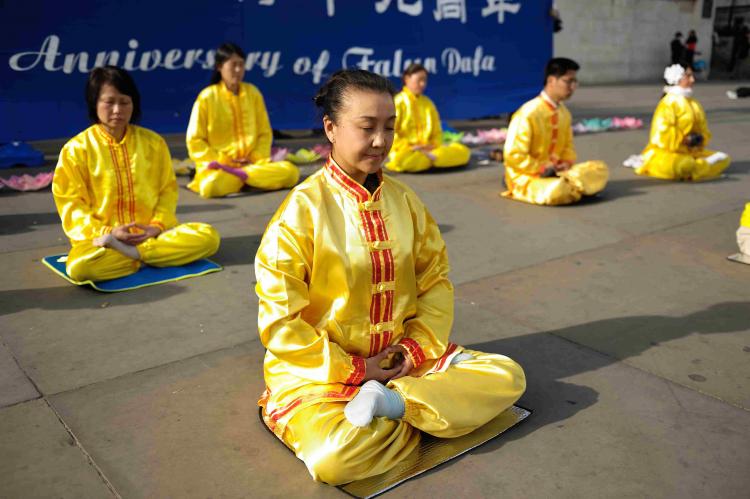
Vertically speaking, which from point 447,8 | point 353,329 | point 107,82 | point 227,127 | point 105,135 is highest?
point 447,8

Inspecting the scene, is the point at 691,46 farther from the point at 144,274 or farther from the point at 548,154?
the point at 144,274

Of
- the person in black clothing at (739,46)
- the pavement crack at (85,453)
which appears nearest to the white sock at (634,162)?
the pavement crack at (85,453)

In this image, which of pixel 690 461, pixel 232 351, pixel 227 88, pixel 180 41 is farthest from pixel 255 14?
pixel 690 461

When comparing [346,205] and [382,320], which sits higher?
[346,205]

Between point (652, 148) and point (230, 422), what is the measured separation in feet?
18.6

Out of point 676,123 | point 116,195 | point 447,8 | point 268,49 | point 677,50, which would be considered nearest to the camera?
point 116,195

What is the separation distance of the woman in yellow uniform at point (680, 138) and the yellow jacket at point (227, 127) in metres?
3.67

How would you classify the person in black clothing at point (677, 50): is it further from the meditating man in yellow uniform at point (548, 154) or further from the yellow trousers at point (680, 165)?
the meditating man in yellow uniform at point (548, 154)

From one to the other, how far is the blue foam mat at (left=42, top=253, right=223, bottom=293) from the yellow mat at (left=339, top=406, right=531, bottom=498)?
2232 mm

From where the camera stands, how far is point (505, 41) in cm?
984

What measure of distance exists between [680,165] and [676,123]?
16.9 inches

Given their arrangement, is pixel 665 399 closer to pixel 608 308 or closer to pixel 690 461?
pixel 690 461

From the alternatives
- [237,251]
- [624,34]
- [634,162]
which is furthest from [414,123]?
[624,34]

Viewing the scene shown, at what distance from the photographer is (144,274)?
13.9 feet
